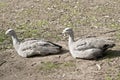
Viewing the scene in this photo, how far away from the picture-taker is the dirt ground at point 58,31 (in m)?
7.22

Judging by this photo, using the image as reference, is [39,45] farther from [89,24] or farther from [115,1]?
[115,1]

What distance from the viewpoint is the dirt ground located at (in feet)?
23.7

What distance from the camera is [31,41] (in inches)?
317

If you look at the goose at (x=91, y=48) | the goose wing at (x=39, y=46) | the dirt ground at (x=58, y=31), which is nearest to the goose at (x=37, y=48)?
the goose wing at (x=39, y=46)

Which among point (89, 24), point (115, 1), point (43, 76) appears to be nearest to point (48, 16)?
point (89, 24)

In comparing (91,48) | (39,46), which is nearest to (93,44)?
(91,48)

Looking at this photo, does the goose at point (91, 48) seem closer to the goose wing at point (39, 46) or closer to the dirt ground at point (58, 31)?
the dirt ground at point (58, 31)

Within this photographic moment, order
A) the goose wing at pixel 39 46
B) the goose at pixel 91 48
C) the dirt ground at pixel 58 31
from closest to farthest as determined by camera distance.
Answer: the dirt ground at pixel 58 31, the goose at pixel 91 48, the goose wing at pixel 39 46

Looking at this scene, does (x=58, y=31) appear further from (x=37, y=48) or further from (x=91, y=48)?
(x=91, y=48)

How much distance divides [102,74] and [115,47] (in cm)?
132

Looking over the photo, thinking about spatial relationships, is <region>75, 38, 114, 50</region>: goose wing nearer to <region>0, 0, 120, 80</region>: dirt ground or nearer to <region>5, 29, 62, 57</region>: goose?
Result: <region>0, 0, 120, 80</region>: dirt ground

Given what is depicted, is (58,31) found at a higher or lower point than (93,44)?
lower

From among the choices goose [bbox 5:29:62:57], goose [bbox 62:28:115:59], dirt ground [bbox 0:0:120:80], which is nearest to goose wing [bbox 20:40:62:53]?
goose [bbox 5:29:62:57]

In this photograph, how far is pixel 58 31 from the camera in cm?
962
